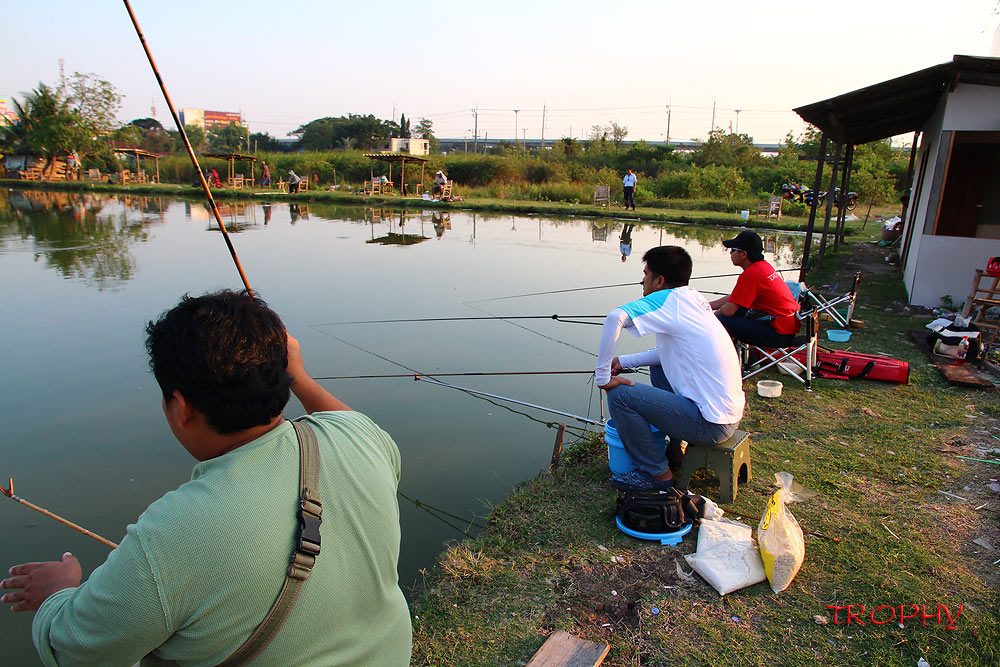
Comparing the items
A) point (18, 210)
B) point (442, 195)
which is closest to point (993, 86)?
point (442, 195)

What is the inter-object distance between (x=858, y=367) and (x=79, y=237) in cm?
1552

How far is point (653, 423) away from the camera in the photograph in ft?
10.1

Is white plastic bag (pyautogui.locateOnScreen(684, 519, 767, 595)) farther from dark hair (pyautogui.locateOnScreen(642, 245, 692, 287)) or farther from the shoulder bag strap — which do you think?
the shoulder bag strap

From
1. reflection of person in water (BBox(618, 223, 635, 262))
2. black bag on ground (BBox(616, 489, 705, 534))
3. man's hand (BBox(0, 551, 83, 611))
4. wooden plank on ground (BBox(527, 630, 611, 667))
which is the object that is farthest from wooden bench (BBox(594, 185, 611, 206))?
man's hand (BBox(0, 551, 83, 611))

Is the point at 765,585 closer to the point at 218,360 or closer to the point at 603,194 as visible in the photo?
the point at 218,360

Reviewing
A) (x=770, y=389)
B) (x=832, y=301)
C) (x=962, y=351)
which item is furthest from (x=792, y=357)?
(x=962, y=351)

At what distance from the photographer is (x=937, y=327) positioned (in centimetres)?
602

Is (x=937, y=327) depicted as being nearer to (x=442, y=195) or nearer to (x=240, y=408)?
(x=240, y=408)

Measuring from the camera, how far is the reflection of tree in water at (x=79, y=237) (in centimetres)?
1015

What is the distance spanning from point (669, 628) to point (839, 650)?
57 centimetres

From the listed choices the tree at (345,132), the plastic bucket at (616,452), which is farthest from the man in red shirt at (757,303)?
the tree at (345,132)

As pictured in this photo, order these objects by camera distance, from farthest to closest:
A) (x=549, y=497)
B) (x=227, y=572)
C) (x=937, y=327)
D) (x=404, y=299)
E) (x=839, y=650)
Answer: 1. (x=404, y=299)
2. (x=937, y=327)
3. (x=549, y=497)
4. (x=839, y=650)
5. (x=227, y=572)

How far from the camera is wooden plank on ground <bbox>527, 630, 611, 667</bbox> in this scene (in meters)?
2.12

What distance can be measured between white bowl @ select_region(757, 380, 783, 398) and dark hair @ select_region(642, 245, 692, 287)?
1971 mm
